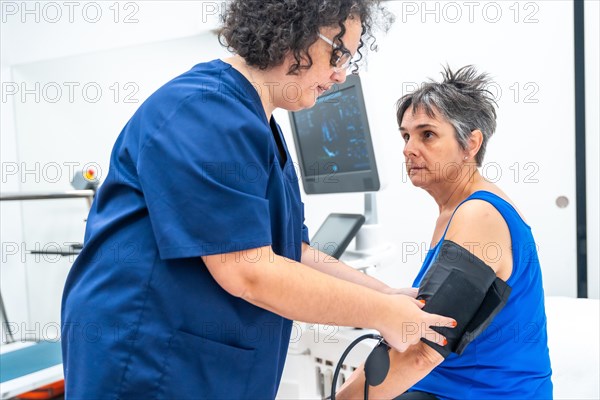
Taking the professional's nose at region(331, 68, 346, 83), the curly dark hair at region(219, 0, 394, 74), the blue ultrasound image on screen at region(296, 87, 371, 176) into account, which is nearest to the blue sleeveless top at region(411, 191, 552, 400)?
the professional's nose at region(331, 68, 346, 83)

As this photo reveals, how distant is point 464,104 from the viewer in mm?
1436

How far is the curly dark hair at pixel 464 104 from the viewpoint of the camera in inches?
56.5

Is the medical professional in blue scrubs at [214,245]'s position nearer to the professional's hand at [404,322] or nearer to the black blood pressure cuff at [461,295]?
the professional's hand at [404,322]

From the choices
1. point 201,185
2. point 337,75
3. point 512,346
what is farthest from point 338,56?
point 512,346

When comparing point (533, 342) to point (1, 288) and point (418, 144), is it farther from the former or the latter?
point (1, 288)

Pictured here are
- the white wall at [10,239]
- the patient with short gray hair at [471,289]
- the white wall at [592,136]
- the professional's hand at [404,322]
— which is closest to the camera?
the professional's hand at [404,322]

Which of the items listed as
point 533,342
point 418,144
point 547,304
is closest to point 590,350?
point 547,304

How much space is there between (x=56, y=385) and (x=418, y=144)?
9.44 feet

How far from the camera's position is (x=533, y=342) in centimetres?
129

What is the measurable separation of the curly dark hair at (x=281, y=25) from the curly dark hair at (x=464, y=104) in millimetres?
506

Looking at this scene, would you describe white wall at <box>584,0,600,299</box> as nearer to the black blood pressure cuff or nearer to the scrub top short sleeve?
the black blood pressure cuff

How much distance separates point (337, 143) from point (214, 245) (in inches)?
49.0

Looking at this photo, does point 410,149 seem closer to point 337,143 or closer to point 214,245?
point 337,143

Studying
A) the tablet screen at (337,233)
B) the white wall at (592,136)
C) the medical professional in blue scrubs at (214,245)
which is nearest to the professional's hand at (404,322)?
the medical professional in blue scrubs at (214,245)
